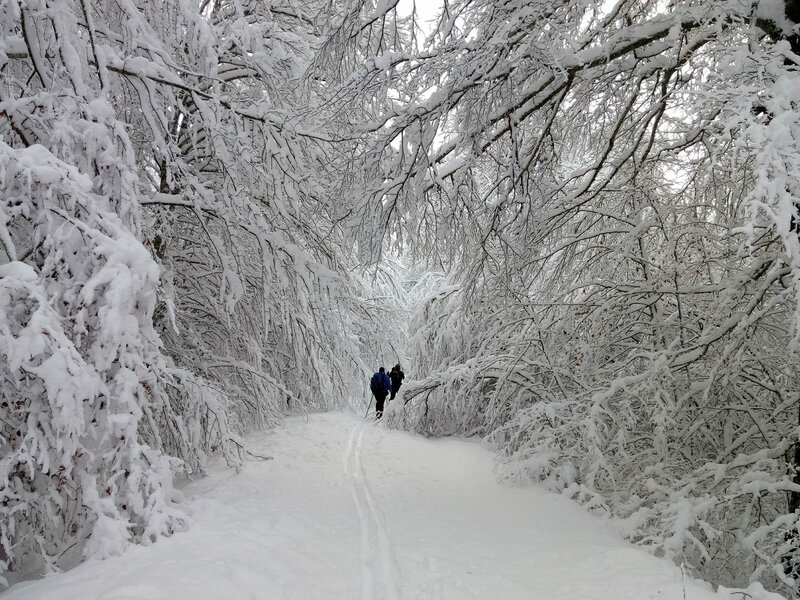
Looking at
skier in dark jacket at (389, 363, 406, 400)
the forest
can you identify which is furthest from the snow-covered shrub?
skier in dark jacket at (389, 363, 406, 400)

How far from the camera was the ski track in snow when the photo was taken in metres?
4.00

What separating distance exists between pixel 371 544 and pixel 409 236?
302 cm

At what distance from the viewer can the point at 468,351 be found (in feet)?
41.7

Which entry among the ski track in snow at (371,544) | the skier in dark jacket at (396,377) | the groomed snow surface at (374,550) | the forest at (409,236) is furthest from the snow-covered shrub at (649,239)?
the skier in dark jacket at (396,377)

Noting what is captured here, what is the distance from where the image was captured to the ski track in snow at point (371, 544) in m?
4.00

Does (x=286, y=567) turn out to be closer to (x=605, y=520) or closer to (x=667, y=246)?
(x=605, y=520)

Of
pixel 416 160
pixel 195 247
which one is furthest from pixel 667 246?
pixel 195 247

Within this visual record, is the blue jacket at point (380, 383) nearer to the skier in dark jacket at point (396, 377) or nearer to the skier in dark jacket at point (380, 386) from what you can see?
the skier in dark jacket at point (380, 386)

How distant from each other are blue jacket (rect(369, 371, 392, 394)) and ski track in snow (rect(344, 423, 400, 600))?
21.2ft

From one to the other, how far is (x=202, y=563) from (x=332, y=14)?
16.0ft

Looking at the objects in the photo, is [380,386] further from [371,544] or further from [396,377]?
[371,544]

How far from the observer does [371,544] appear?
4.95 metres

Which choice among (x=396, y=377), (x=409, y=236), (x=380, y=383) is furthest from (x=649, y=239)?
(x=396, y=377)

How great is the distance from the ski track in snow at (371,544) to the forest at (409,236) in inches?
64.7
